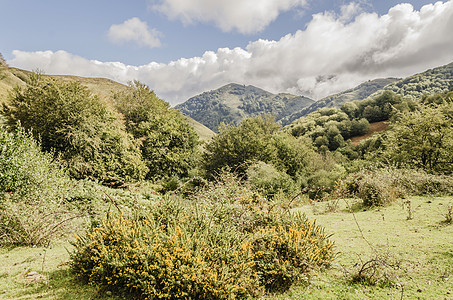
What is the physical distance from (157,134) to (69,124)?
752 centimetres

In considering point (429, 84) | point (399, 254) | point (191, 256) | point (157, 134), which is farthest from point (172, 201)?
point (429, 84)

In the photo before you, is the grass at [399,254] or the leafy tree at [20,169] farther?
the leafy tree at [20,169]

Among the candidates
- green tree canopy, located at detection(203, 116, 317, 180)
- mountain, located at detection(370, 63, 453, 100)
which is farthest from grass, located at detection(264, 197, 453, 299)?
mountain, located at detection(370, 63, 453, 100)

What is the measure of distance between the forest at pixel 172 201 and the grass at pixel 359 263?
115 millimetres

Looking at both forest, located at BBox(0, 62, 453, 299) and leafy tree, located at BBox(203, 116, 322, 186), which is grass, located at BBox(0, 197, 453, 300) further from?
leafy tree, located at BBox(203, 116, 322, 186)

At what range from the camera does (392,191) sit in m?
9.16

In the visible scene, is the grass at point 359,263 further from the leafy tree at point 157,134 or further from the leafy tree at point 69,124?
the leafy tree at point 157,134

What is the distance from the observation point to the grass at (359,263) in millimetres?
3500

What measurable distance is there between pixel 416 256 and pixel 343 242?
1526 mm

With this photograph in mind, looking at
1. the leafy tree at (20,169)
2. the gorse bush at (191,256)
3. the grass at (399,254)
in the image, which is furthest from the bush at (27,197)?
the grass at (399,254)

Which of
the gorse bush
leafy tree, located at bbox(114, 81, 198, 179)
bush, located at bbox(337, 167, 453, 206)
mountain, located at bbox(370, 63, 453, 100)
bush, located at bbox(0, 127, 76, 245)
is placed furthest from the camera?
mountain, located at bbox(370, 63, 453, 100)

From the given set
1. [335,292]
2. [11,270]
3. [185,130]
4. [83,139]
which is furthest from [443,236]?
Result: [185,130]

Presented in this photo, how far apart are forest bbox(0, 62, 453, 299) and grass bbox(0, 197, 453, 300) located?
12 centimetres

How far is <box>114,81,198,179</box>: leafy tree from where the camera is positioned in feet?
68.3
